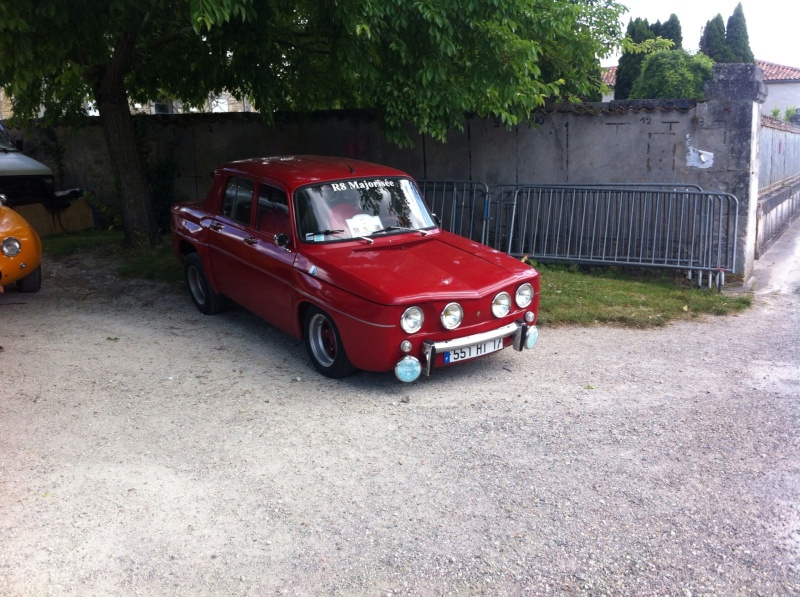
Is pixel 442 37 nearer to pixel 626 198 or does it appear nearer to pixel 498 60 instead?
pixel 498 60

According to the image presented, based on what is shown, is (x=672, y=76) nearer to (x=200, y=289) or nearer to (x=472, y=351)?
(x=200, y=289)

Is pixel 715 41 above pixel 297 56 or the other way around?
above

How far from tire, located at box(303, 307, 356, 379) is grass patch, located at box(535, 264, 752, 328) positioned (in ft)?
8.45

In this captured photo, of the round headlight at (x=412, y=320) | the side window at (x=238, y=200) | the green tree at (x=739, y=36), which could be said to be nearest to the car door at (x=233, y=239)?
the side window at (x=238, y=200)

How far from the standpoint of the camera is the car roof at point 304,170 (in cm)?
662

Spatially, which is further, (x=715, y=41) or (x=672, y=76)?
(x=715, y=41)

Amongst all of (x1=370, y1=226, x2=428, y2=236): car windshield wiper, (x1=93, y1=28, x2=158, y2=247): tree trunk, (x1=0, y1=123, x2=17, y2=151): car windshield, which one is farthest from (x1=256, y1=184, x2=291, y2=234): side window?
(x1=0, y1=123, x2=17, y2=151): car windshield

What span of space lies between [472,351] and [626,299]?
323 centimetres

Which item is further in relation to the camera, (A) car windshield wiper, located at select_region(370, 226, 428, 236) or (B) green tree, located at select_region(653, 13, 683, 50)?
(B) green tree, located at select_region(653, 13, 683, 50)

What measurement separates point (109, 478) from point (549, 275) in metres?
6.31

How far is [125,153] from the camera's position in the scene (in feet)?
35.4

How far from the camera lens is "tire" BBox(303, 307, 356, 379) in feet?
19.4

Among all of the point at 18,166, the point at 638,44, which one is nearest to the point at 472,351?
the point at 18,166

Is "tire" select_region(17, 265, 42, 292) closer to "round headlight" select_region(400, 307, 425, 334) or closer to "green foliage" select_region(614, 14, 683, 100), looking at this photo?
"round headlight" select_region(400, 307, 425, 334)
